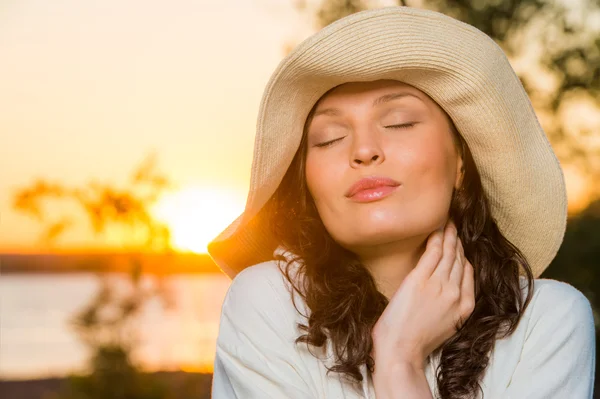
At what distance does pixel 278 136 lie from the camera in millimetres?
2607

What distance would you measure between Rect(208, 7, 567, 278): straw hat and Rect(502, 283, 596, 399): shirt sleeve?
0.40 metres

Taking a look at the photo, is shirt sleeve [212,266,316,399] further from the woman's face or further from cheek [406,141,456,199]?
cheek [406,141,456,199]

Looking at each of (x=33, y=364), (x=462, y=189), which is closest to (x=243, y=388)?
(x=462, y=189)

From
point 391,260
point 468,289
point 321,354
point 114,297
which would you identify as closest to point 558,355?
point 468,289

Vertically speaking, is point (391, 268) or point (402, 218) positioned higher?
point (402, 218)

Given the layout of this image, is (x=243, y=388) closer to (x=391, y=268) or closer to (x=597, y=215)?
(x=391, y=268)

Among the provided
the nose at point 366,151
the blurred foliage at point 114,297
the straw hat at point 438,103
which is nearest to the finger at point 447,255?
the straw hat at point 438,103

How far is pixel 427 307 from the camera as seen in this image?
2441mm

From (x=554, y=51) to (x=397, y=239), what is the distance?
6198mm

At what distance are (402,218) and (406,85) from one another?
0.44 metres

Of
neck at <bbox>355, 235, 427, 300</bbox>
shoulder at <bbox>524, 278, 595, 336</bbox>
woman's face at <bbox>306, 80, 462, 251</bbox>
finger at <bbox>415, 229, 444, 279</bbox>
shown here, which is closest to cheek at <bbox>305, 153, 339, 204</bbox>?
woman's face at <bbox>306, 80, 462, 251</bbox>

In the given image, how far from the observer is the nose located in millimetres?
2375

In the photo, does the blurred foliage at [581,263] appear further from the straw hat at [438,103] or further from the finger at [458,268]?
the finger at [458,268]

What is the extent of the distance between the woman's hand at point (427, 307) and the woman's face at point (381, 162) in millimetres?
107
